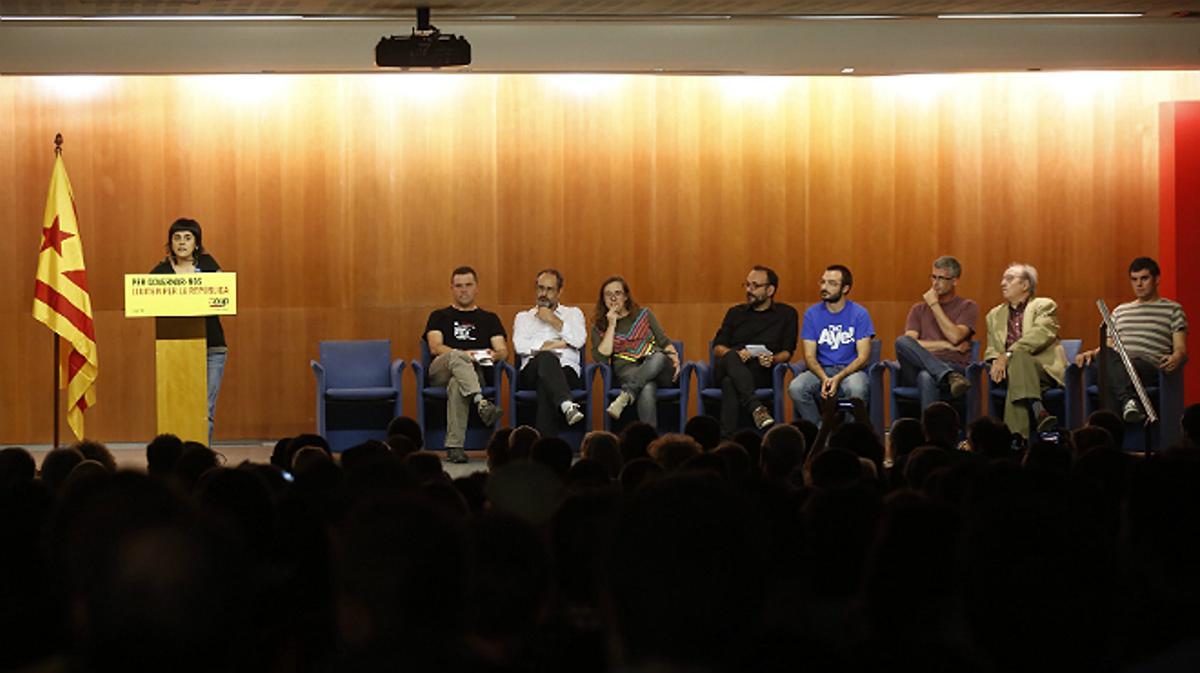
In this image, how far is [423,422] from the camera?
10352 millimetres

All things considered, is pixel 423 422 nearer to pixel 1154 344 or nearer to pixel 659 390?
pixel 659 390

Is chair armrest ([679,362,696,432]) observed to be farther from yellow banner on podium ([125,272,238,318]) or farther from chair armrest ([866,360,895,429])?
yellow banner on podium ([125,272,238,318])

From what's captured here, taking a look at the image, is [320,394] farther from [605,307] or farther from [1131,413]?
[1131,413]

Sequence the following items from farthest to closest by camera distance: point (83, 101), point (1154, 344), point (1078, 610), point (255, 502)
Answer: point (83, 101), point (1154, 344), point (255, 502), point (1078, 610)

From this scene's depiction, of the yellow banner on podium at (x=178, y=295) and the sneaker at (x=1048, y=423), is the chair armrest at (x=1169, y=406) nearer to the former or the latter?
the sneaker at (x=1048, y=423)

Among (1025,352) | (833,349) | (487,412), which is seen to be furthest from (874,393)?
(487,412)

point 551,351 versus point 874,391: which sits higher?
point 551,351

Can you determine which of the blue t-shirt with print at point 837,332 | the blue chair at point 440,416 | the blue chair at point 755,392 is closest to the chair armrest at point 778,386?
the blue chair at point 755,392

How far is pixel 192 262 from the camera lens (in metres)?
9.47

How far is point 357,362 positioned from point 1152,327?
522 centimetres

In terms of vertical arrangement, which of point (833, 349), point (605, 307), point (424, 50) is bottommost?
point (833, 349)

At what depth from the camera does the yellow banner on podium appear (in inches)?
342

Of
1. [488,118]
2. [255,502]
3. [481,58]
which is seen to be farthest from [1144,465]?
[488,118]

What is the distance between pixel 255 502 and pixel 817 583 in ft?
4.01
